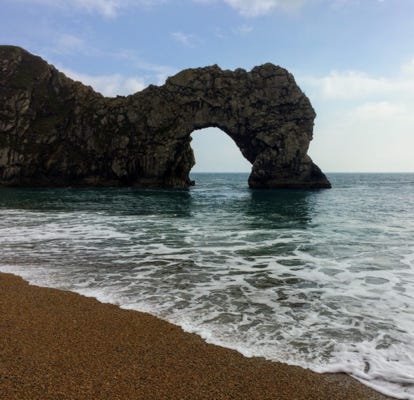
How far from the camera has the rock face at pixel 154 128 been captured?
86875 millimetres

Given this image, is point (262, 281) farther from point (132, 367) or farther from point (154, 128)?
point (154, 128)

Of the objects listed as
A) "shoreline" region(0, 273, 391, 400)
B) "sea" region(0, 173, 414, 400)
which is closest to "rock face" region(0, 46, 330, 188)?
"sea" region(0, 173, 414, 400)

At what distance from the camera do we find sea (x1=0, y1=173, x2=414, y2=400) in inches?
290

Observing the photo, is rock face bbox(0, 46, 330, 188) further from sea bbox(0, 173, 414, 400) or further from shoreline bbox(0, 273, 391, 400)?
shoreline bbox(0, 273, 391, 400)

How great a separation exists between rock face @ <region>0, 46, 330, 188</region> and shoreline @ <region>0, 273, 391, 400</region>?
8029 centimetres

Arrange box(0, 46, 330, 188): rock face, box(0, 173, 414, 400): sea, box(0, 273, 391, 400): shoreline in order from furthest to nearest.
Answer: box(0, 46, 330, 188): rock face
box(0, 173, 414, 400): sea
box(0, 273, 391, 400): shoreline

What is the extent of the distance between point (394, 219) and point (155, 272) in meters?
27.6

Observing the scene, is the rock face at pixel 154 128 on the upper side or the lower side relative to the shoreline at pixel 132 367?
upper

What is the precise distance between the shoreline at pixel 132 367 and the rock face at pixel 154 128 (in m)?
80.3

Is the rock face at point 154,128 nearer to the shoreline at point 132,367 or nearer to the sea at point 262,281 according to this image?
the sea at point 262,281

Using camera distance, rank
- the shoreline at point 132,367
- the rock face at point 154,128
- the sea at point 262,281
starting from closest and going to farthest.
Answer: the shoreline at point 132,367 < the sea at point 262,281 < the rock face at point 154,128

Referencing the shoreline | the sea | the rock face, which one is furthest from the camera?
the rock face

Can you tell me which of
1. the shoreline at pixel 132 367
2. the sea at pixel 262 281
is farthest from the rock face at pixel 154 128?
the shoreline at pixel 132 367

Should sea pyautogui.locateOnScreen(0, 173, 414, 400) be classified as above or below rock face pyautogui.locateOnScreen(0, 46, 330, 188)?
below
